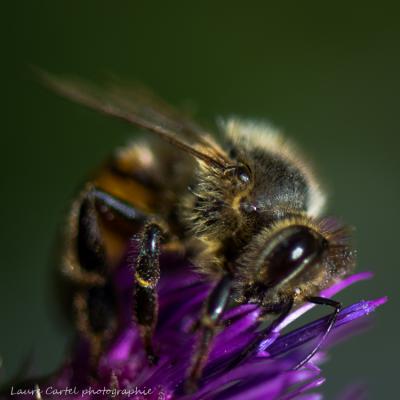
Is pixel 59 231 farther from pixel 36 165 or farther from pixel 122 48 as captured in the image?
pixel 122 48

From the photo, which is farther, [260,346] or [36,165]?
[36,165]

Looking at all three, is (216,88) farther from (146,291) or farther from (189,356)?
(146,291)

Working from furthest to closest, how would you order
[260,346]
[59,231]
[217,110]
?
[217,110] → [59,231] → [260,346]

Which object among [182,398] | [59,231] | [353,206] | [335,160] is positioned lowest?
[182,398]

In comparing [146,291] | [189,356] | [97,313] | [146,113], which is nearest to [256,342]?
[189,356]

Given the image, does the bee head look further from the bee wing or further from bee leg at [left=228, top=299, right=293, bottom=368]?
the bee wing

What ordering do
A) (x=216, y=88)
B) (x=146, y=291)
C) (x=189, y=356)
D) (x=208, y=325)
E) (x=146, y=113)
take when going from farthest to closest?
(x=216, y=88) < (x=146, y=113) < (x=189, y=356) < (x=146, y=291) < (x=208, y=325)

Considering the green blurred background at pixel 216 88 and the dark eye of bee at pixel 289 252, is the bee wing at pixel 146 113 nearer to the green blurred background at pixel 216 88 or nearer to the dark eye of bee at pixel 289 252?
the dark eye of bee at pixel 289 252

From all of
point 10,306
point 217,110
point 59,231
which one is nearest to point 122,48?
point 217,110
